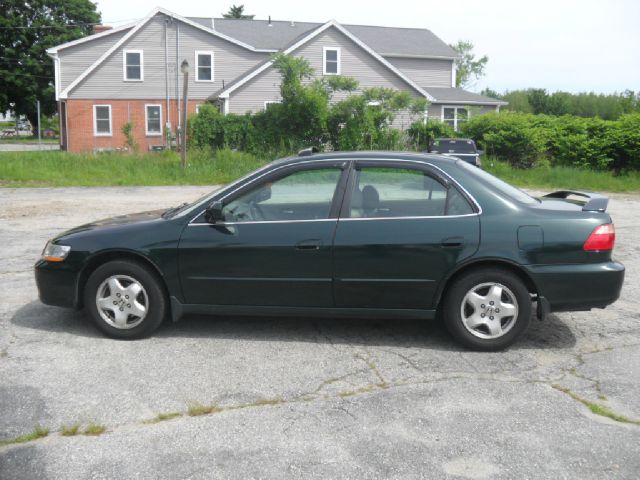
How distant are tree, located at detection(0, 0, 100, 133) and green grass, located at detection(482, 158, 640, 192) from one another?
1968 inches

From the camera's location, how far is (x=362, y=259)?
5270mm

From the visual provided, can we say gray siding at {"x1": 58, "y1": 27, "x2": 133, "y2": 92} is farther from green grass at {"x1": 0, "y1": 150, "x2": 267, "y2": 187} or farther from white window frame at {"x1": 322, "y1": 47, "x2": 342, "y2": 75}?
green grass at {"x1": 0, "y1": 150, "x2": 267, "y2": 187}

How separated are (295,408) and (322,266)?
136 cm

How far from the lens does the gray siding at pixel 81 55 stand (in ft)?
128

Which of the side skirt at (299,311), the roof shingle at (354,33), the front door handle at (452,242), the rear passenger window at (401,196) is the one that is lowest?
the side skirt at (299,311)

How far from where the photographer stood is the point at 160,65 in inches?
1532

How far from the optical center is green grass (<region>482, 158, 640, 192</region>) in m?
21.8

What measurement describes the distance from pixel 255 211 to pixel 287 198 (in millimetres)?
281

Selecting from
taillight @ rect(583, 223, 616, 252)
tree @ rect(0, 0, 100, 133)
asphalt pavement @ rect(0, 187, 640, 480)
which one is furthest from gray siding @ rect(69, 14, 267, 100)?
taillight @ rect(583, 223, 616, 252)

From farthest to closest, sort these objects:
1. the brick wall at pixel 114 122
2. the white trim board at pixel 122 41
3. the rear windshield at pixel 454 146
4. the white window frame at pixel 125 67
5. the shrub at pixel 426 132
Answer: the white window frame at pixel 125 67 → the brick wall at pixel 114 122 → the white trim board at pixel 122 41 → the shrub at pixel 426 132 → the rear windshield at pixel 454 146

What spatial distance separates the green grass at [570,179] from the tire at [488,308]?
56.8ft

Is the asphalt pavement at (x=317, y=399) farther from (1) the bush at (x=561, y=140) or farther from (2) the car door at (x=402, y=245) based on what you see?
(1) the bush at (x=561, y=140)

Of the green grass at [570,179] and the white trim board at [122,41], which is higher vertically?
the white trim board at [122,41]

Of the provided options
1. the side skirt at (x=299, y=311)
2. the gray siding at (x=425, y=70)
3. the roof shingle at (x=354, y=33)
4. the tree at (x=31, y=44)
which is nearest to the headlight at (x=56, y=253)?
the side skirt at (x=299, y=311)
